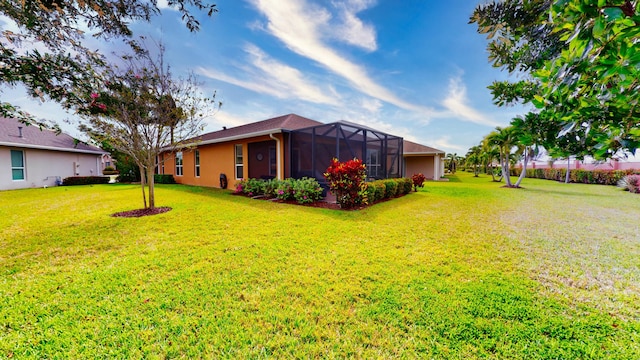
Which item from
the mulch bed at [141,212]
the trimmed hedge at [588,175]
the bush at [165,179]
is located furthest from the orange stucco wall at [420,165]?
the mulch bed at [141,212]

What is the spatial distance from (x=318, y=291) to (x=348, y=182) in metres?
4.72

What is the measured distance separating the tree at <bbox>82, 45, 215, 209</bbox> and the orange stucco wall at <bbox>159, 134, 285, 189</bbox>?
3817 millimetres

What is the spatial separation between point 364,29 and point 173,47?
20.1ft

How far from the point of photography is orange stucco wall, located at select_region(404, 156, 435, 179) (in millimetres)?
22312

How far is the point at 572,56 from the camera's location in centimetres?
113

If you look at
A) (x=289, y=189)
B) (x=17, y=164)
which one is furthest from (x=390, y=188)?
(x=17, y=164)

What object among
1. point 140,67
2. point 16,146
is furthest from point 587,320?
point 16,146

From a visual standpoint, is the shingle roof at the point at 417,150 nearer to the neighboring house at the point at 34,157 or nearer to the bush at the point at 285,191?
the bush at the point at 285,191

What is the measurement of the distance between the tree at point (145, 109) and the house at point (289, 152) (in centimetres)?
99

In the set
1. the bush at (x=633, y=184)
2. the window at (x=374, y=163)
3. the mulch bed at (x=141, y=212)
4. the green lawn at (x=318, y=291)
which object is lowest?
the green lawn at (x=318, y=291)

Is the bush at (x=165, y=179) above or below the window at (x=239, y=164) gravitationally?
below

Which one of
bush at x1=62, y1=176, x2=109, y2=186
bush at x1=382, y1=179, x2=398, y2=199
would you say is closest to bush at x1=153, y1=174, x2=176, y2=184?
bush at x1=62, y1=176, x2=109, y2=186

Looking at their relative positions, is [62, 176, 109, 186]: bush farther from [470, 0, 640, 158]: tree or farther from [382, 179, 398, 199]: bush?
[470, 0, 640, 158]: tree

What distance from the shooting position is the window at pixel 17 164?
42.0 ft
